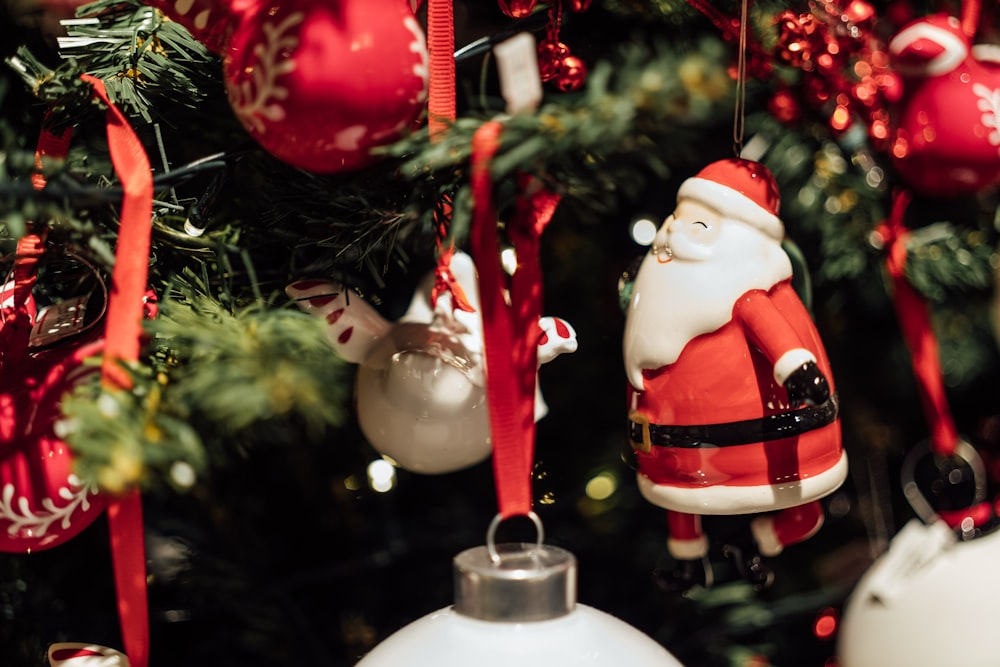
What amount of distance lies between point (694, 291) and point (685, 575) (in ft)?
0.76

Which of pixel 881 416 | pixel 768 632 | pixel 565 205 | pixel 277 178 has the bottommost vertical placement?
pixel 768 632

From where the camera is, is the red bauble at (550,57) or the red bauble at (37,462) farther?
the red bauble at (550,57)

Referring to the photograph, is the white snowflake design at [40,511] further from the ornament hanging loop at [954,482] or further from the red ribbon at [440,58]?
the ornament hanging loop at [954,482]

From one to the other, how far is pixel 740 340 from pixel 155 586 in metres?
0.59

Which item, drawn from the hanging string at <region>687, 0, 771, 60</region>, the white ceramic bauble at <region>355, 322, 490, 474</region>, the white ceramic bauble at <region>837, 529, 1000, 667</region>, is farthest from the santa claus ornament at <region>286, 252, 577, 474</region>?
the white ceramic bauble at <region>837, 529, 1000, 667</region>

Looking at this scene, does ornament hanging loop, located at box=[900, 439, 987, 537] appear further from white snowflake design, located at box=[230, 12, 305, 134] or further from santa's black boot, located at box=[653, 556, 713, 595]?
white snowflake design, located at box=[230, 12, 305, 134]

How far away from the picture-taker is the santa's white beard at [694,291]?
591 mm

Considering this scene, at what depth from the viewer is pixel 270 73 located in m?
0.47

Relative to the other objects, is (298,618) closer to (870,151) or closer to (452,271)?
(452,271)

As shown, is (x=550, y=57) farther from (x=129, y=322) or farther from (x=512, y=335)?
(x=129, y=322)

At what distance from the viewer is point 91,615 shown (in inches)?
31.2

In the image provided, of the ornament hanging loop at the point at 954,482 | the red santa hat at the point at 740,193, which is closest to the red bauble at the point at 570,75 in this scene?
the red santa hat at the point at 740,193

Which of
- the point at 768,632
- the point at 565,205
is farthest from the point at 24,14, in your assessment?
the point at 768,632

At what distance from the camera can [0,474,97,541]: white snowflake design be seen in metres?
0.51
